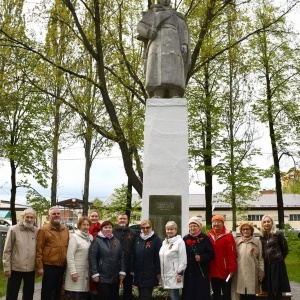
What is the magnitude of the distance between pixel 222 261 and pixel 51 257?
221 centimetres

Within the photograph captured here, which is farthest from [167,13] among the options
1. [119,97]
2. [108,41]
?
[119,97]

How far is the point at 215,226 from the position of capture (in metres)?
Result: 6.14

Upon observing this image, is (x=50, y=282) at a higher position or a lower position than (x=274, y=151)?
lower

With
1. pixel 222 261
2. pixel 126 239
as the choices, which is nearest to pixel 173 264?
pixel 222 261

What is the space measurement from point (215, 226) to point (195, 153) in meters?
11.1

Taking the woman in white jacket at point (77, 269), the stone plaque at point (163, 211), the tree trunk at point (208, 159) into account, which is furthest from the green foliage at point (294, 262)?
the woman in white jacket at point (77, 269)

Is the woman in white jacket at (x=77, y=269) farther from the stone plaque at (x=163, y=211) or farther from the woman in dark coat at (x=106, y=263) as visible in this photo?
the stone plaque at (x=163, y=211)

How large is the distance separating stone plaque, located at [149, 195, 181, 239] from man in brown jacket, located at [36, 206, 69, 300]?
82.8 inches

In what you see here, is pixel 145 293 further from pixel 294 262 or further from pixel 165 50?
pixel 294 262

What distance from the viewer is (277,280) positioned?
6.11m

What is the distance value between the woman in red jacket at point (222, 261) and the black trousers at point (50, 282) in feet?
6.56

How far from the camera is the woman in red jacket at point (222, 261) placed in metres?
6.02

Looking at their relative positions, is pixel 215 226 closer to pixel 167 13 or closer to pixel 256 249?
pixel 256 249

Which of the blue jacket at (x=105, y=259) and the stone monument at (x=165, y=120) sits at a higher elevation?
the stone monument at (x=165, y=120)
